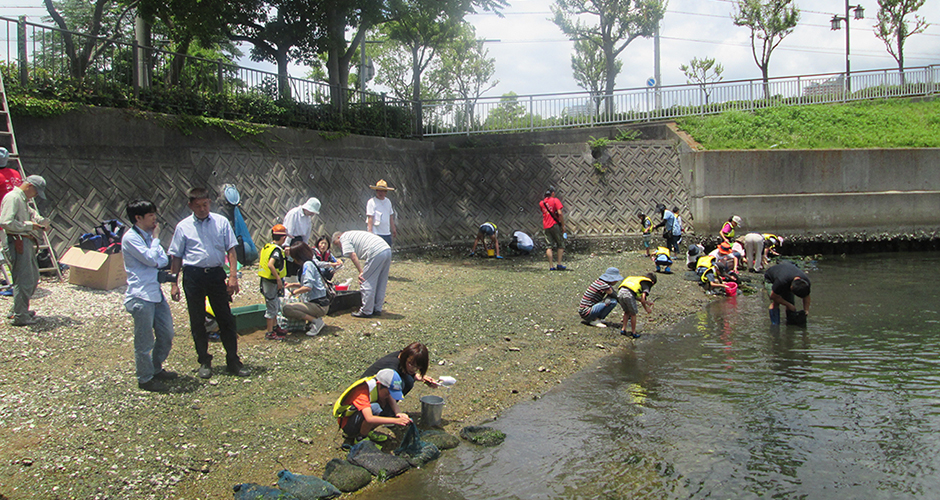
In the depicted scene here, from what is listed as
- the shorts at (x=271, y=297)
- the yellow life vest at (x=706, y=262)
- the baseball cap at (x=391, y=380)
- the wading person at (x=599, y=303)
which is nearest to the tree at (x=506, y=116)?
the yellow life vest at (x=706, y=262)

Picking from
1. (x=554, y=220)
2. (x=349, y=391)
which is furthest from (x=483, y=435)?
(x=554, y=220)

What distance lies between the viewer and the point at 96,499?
14.4 feet

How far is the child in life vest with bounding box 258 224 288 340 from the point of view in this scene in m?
7.75

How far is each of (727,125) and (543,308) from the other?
1547 cm

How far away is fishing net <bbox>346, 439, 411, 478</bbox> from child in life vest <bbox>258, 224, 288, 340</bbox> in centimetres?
311

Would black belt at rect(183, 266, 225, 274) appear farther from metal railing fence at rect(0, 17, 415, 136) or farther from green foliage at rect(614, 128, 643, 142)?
green foliage at rect(614, 128, 643, 142)

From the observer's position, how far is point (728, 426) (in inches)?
249

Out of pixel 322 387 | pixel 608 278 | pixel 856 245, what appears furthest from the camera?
pixel 856 245

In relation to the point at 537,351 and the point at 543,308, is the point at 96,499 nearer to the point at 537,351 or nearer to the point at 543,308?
the point at 537,351

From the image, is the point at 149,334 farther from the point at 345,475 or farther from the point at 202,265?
the point at 345,475

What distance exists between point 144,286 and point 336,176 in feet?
38.2

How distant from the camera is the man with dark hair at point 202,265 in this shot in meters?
6.39

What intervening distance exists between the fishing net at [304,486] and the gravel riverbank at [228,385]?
0.23 m

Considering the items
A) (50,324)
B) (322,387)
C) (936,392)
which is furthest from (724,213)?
(50,324)
